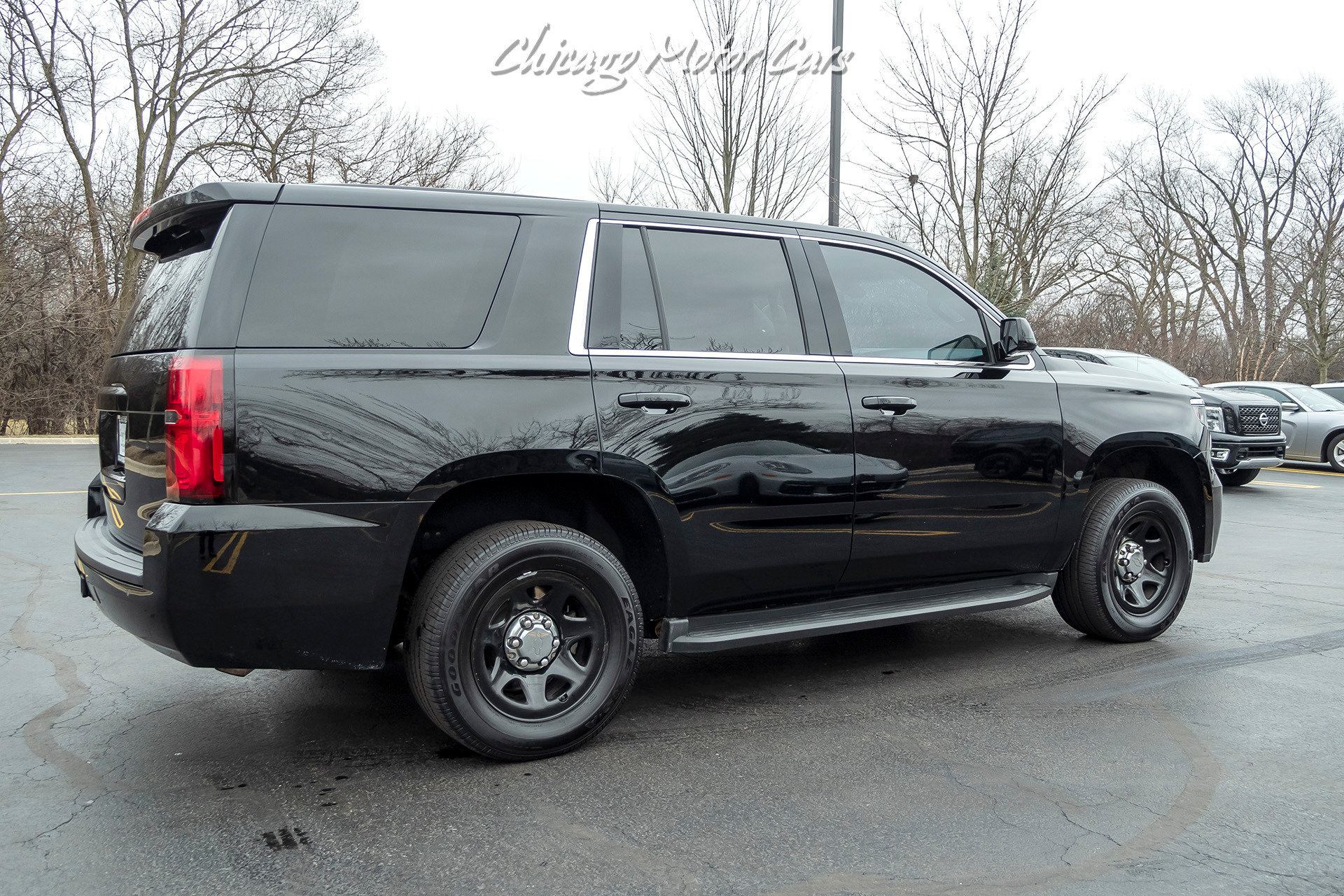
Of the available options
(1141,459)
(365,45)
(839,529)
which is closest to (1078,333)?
(365,45)

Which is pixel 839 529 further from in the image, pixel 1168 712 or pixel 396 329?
pixel 396 329

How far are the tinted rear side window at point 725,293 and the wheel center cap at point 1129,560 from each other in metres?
2.10

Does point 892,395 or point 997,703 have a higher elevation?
point 892,395

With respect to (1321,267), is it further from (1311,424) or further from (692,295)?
(692,295)

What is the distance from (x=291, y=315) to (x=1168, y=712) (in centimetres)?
356

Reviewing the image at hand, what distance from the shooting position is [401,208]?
11.1 feet

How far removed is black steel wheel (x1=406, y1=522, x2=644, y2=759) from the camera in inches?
Answer: 126

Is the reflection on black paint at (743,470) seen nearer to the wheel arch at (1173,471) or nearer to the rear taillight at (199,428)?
the rear taillight at (199,428)

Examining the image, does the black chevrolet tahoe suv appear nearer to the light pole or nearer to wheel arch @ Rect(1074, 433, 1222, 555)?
wheel arch @ Rect(1074, 433, 1222, 555)

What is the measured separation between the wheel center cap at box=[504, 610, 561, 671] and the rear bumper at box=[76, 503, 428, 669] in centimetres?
40

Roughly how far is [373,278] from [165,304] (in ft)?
2.37

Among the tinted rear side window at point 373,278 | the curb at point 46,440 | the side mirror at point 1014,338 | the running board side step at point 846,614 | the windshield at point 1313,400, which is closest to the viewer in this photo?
the tinted rear side window at point 373,278

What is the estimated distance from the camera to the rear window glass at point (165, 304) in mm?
3133

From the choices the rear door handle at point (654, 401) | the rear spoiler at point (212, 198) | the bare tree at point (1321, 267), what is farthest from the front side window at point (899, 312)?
the bare tree at point (1321, 267)
